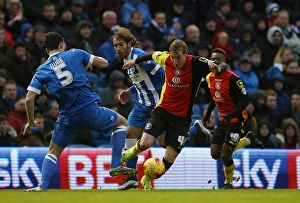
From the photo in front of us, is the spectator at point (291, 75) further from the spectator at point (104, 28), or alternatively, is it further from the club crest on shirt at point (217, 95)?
the club crest on shirt at point (217, 95)

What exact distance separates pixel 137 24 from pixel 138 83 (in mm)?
7283

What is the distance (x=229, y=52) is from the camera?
2297cm

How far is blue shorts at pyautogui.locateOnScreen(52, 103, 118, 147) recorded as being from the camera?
1375cm

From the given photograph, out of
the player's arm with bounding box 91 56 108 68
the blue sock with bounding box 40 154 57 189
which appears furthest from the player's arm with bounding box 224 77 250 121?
the blue sock with bounding box 40 154 57 189

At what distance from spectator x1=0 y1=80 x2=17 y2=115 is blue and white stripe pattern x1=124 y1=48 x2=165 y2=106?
4.31 m

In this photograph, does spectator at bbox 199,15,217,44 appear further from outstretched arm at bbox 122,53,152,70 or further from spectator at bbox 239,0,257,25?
outstretched arm at bbox 122,53,152,70

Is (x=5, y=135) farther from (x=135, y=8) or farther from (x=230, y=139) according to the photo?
(x=135, y=8)

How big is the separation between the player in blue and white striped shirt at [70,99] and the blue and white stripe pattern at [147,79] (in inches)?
47.3

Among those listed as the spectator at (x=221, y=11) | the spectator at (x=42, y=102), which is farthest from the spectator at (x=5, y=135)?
the spectator at (x=221, y=11)

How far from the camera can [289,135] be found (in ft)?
66.4

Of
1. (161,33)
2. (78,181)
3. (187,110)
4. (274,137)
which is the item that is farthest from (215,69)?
(161,33)

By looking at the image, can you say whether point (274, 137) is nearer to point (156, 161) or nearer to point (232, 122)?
point (232, 122)
